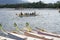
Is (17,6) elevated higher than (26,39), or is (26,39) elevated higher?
(17,6)

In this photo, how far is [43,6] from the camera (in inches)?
4577

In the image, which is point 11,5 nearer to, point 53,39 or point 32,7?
point 32,7

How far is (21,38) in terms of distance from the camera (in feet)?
58.6

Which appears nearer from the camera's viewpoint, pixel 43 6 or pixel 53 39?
pixel 53 39

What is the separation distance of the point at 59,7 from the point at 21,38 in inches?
3286

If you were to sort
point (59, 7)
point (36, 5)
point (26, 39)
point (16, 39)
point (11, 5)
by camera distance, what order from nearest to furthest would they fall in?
point (26, 39) < point (16, 39) < point (59, 7) < point (36, 5) < point (11, 5)

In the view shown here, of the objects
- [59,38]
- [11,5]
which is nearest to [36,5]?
[11,5]

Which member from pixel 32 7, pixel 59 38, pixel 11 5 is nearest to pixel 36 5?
pixel 32 7

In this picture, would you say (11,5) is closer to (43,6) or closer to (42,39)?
(43,6)

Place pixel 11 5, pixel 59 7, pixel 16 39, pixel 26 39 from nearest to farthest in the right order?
1. pixel 26 39
2. pixel 16 39
3. pixel 59 7
4. pixel 11 5

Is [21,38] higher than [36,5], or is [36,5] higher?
[36,5]

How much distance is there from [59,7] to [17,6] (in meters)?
23.2

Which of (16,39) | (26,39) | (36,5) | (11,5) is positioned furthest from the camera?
(11,5)

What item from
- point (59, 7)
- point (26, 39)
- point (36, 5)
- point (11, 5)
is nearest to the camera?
point (26, 39)
